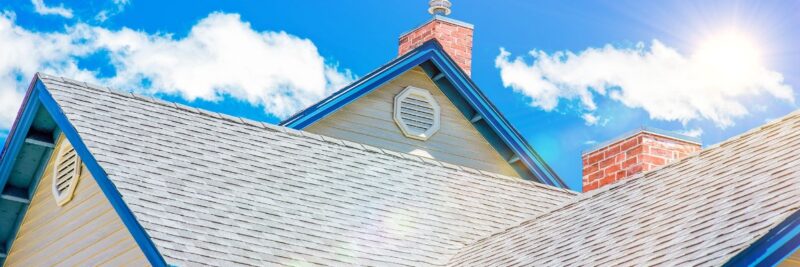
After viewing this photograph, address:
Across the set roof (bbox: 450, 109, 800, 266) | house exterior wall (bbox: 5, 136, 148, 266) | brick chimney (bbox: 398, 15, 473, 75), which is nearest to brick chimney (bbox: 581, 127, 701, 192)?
roof (bbox: 450, 109, 800, 266)

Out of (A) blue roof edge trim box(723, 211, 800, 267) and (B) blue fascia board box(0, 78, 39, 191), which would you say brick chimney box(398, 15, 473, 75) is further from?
(A) blue roof edge trim box(723, 211, 800, 267)

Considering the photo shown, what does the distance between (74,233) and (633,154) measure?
7413mm

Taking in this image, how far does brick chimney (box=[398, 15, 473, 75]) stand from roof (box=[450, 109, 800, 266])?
26.0 ft

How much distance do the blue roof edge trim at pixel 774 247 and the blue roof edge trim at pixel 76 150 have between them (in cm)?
548

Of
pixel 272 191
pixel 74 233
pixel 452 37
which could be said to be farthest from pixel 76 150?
pixel 452 37

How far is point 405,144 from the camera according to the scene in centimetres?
2133

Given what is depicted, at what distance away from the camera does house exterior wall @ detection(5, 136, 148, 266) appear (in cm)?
1475

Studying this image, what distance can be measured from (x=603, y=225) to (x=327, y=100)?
7.92 meters

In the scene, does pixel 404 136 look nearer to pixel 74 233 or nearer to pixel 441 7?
pixel 441 7

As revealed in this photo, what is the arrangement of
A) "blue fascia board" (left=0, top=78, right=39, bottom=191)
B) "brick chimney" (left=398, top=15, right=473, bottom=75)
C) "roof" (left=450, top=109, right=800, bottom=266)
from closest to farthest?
"roof" (left=450, top=109, right=800, bottom=266)
"blue fascia board" (left=0, top=78, right=39, bottom=191)
"brick chimney" (left=398, top=15, right=473, bottom=75)

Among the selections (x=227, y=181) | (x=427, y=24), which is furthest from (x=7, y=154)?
(x=427, y=24)

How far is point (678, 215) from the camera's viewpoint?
12.4 meters

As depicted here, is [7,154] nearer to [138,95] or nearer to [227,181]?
[138,95]

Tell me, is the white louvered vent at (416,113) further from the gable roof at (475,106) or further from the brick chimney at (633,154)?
the brick chimney at (633,154)
